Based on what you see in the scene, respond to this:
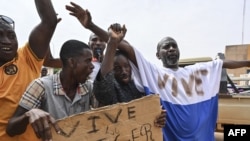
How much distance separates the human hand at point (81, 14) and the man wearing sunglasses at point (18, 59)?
23cm

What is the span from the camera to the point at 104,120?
181 centimetres

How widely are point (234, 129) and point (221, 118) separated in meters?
0.68

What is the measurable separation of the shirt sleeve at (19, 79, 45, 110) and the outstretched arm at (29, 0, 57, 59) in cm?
28

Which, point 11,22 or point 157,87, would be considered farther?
point 157,87

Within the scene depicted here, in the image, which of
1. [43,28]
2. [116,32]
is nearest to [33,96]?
[43,28]

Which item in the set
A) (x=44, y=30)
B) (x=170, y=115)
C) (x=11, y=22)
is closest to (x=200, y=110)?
(x=170, y=115)

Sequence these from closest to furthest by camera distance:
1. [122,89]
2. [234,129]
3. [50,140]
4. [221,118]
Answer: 1. [50,140]
2. [122,89]
3. [234,129]
4. [221,118]

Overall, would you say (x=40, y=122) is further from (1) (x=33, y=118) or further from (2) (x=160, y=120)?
(2) (x=160, y=120)

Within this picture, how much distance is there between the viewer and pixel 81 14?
7.31ft

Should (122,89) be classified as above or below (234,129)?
above

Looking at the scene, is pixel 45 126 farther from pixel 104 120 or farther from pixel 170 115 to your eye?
pixel 170 115

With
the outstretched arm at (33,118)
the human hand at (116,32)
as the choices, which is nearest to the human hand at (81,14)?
the human hand at (116,32)

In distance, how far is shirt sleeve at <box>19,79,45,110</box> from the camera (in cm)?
170

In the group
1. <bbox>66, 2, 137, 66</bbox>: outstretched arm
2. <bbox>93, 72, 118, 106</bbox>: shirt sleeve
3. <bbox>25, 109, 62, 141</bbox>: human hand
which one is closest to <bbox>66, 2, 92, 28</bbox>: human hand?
<bbox>66, 2, 137, 66</bbox>: outstretched arm
